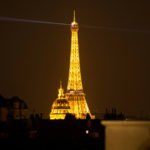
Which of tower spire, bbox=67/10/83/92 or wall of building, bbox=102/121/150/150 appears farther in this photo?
tower spire, bbox=67/10/83/92

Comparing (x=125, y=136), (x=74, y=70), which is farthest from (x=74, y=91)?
(x=125, y=136)

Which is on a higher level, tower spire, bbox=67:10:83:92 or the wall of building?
tower spire, bbox=67:10:83:92

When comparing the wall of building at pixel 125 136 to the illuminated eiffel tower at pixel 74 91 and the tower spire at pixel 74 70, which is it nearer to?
the illuminated eiffel tower at pixel 74 91

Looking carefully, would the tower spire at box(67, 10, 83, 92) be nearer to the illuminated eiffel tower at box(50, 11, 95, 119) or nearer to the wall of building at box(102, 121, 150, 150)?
the illuminated eiffel tower at box(50, 11, 95, 119)

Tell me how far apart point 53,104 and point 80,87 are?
6847mm

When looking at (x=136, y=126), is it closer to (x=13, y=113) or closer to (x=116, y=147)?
(x=116, y=147)

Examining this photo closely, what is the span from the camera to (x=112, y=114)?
64438 mm

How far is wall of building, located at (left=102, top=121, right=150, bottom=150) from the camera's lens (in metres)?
5.68

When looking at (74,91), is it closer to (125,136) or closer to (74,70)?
(74,70)

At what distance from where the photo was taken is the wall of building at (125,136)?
5.68m

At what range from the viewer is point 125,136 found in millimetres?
5746

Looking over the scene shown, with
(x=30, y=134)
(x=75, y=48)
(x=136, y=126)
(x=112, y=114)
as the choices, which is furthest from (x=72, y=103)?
(x=136, y=126)

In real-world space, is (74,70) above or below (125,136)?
above

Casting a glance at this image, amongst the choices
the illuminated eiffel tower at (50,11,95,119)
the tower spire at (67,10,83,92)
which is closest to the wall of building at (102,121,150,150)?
the illuminated eiffel tower at (50,11,95,119)
